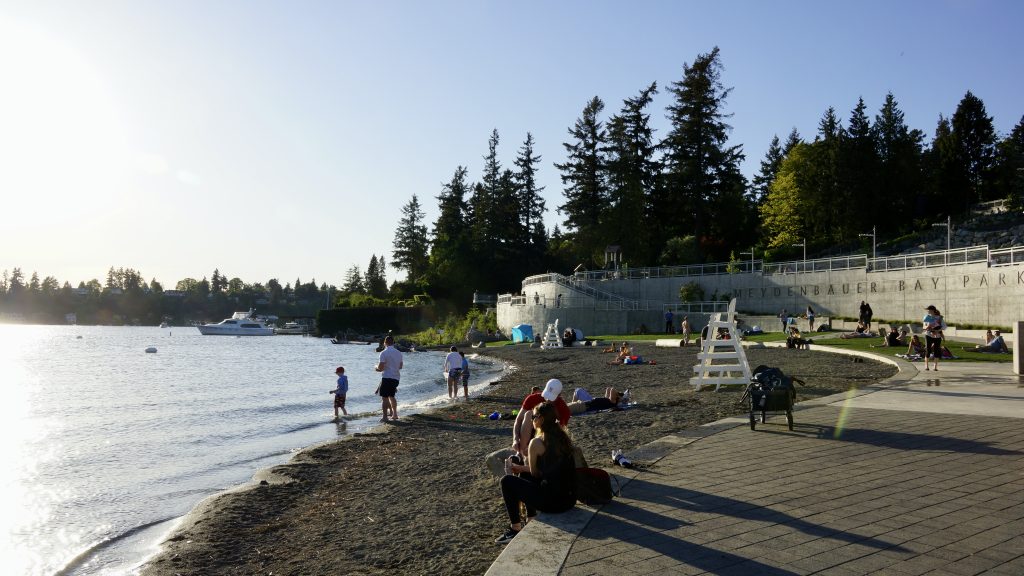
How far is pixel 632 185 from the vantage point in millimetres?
73875

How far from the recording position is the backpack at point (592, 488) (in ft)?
21.8

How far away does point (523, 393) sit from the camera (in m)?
23.1

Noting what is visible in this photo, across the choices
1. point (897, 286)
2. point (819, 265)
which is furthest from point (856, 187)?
point (897, 286)

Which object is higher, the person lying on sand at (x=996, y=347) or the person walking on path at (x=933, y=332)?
the person walking on path at (x=933, y=332)

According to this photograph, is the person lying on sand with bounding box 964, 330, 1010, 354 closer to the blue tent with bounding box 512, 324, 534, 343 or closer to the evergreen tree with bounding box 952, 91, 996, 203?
the blue tent with bounding box 512, 324, 534, 343

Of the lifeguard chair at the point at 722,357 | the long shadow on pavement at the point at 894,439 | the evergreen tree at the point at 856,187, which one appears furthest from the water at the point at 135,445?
the evergreen tree at the point at 856,187

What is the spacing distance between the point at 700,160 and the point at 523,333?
27.8 m

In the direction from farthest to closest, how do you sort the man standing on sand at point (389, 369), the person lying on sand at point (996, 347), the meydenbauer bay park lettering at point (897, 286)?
the meydenbauer bay park lettering at point (897, 286)
the person lying on sand at point (996, 347)
the man standing on sand at point (389, 369)

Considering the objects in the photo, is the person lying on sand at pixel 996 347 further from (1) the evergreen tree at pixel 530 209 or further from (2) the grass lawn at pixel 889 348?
(1) the evergreen tree at pixel 530 209

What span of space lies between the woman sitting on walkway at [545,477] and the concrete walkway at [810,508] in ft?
0.57

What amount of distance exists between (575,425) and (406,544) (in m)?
7.03

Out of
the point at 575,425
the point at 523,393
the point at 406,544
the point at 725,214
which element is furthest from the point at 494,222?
the point at 406,544

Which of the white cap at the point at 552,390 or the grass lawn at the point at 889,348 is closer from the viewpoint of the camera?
the white cap at the point at 552,390

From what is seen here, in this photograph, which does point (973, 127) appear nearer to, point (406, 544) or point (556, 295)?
point (556, 295)
